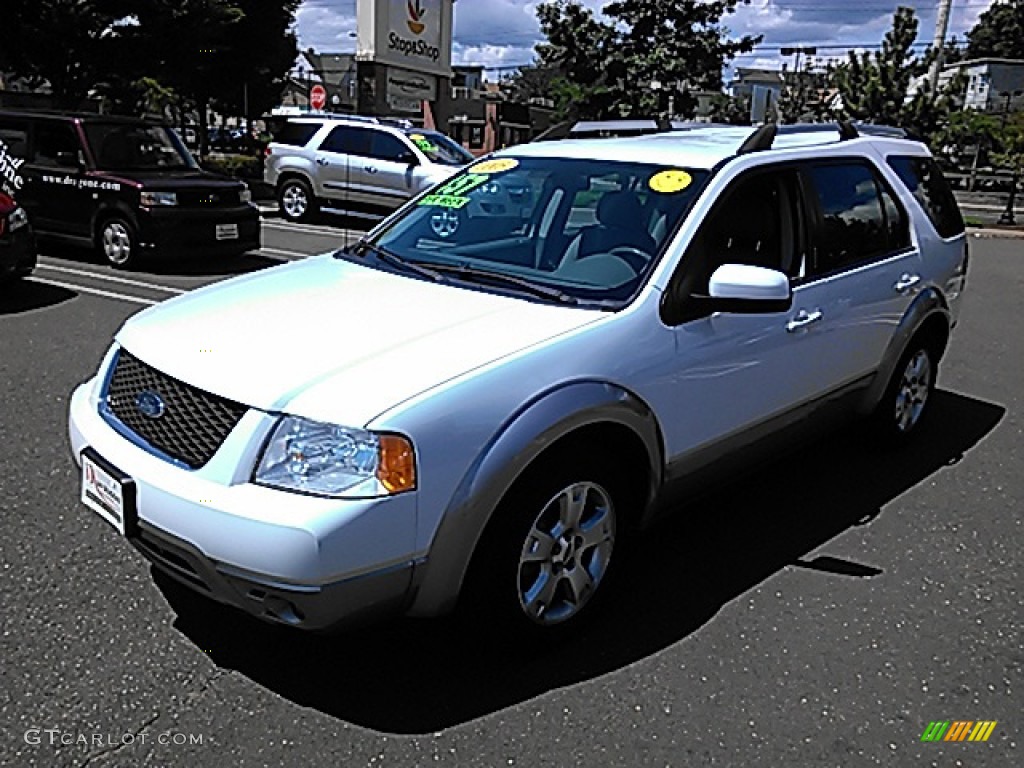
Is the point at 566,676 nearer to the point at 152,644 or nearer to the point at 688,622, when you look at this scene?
the point at 688,622

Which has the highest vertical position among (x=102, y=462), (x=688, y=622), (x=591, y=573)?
(x=102, y=462)

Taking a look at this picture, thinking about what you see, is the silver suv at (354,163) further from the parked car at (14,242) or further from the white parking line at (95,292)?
the parked car at (14,242)

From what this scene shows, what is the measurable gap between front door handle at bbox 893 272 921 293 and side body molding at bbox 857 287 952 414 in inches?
3.8

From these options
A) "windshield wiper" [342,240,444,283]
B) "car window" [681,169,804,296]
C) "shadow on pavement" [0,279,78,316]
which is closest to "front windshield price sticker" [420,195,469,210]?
"windshield wiper" [342,240,444,283]

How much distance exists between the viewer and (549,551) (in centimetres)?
302

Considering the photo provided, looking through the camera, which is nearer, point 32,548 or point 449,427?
point 449,427

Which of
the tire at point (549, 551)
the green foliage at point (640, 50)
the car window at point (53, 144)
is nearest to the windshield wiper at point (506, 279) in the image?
the tire at point (549, 551)

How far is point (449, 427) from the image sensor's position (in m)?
2.60

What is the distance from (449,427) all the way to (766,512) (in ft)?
7.58

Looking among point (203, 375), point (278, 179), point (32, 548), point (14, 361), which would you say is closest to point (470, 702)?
point (203, 375)

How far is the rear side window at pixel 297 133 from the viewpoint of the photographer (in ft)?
51.3

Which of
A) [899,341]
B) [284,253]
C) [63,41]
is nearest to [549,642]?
[899,341]

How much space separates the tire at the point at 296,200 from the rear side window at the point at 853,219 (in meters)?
12.3

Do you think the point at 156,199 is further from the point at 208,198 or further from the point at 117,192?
the point at 208,198
